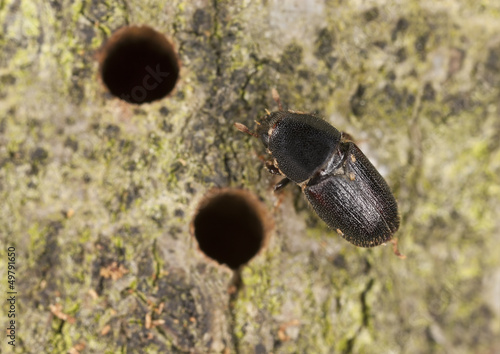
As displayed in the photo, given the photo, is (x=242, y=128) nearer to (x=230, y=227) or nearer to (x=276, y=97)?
Result: (x=276, y=97)

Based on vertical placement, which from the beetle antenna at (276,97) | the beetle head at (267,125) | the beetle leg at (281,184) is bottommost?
the beetle leg at (281,184)

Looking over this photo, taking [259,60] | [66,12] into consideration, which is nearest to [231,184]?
[259,60]

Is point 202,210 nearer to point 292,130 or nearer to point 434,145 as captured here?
point 292,130

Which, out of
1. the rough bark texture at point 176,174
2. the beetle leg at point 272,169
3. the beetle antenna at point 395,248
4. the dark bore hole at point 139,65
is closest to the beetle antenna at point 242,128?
the rough bark texture at point 176,174

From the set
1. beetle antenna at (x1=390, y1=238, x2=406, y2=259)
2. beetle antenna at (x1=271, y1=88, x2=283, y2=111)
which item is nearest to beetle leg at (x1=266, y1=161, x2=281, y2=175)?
beetle antenna at (x1=271, y1=88, x2=283, y2=111)

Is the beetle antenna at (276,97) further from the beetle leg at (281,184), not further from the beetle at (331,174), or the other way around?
the beetle leg at (281,184)
